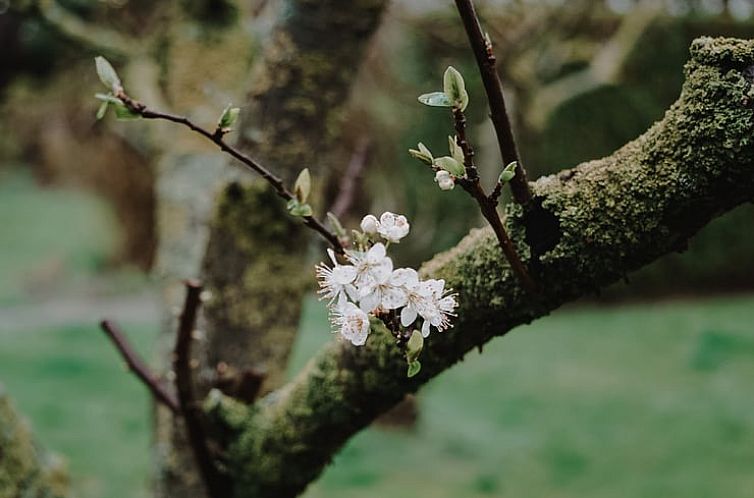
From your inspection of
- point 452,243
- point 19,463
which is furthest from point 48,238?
point 19,463

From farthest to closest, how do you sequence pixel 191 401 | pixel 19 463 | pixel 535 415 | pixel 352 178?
pixel 535 415 < pixel 352 178 < pixel 19 463 < pixel 191 401

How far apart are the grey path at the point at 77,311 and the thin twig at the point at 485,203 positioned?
8461 millimetres

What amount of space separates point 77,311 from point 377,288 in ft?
34.5

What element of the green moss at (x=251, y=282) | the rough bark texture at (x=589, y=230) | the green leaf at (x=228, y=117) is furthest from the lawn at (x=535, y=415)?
the green leaf at (x=228, y=117)

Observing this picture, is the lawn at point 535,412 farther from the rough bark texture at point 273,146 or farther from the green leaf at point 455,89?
the green leaf at point 455,89

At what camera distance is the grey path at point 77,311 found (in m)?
9.84

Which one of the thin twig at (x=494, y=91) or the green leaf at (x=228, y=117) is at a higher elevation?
the green leaf at (x=228, y=117)

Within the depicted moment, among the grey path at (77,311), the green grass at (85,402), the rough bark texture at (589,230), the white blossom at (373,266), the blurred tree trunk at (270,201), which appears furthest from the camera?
the grey path at (77,311)

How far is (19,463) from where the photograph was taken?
77.1 inches

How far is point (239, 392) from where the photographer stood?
1.89 metres

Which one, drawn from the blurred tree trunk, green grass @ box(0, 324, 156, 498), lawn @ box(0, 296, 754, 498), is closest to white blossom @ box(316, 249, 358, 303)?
the blurred tree trunk

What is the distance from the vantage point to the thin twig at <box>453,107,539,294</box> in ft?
3.23

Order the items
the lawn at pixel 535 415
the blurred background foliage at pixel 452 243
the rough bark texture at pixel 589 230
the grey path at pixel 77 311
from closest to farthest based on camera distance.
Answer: the rough bark texture at pixel 589 230 → the blurred background foliage at pixel 452 243 → the lawn at pixel 535 415 → the grey path at pixel 77 311

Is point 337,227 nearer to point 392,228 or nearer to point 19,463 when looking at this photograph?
point 392,228
